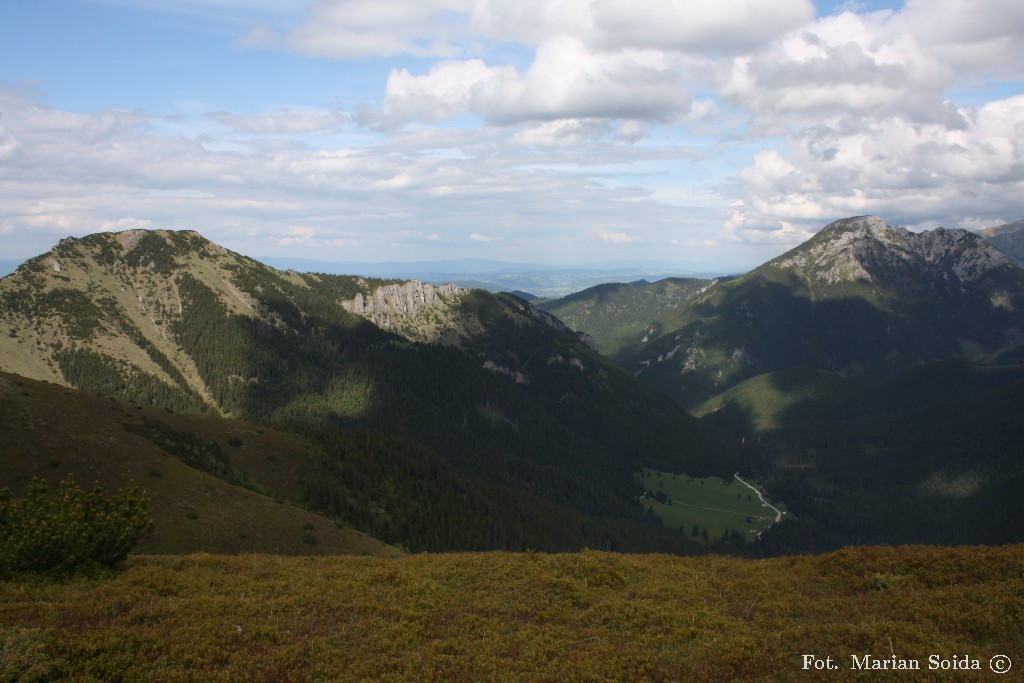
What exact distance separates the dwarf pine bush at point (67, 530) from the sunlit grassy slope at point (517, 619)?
2020 millimetres

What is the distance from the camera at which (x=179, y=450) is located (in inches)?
3386

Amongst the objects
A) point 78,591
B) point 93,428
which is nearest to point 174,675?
point 78,591

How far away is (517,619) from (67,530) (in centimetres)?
2786

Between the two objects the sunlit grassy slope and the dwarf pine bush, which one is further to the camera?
the dwarf pine bush

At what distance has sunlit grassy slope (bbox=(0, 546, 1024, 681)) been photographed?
80.6ft

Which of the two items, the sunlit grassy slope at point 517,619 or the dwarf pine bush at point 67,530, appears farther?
the dwarf pine bush at point 67,530

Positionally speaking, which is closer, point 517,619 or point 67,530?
point 517,619

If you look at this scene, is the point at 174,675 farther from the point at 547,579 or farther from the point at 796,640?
Result: the point at 796,640

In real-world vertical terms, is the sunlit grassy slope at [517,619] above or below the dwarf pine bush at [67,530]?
below

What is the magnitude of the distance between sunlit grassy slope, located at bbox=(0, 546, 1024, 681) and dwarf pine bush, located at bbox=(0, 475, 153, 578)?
202cm

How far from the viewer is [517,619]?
3173 centimetres

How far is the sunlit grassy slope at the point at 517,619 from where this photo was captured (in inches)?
967

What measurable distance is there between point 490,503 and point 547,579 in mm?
114239

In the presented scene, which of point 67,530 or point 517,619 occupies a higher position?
point 67,530
